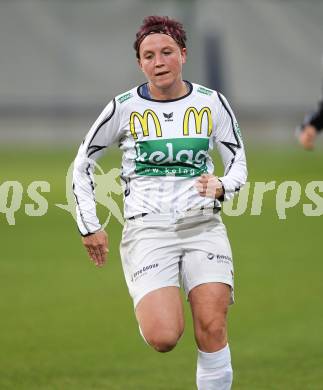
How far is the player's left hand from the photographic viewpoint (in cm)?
718

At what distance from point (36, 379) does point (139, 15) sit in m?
24.7

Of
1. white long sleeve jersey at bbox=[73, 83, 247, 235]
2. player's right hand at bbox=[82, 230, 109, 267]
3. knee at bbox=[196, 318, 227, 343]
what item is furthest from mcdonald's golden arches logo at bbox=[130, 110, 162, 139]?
knee at bbox=[196, 318, 227, 343]

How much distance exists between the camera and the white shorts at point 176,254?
Answer: 7410 mm

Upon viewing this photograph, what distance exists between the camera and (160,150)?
24.6 feet

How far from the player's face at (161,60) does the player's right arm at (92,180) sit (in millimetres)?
329

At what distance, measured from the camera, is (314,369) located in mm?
9023

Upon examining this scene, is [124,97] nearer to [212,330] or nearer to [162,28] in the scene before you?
[162,28]

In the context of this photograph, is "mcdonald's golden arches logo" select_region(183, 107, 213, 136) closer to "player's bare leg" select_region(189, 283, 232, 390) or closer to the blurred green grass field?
"player's bare leg" select_region(189, 283, 232, 390)

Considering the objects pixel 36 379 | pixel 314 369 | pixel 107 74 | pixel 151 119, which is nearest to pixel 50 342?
pixel 36 379

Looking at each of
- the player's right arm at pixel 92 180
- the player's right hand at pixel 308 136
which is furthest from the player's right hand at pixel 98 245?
the player's right hand at pixel 308 136

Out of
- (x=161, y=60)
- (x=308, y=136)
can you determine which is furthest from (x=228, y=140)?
(x=308, y=136)

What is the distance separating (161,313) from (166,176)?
0.90 metres

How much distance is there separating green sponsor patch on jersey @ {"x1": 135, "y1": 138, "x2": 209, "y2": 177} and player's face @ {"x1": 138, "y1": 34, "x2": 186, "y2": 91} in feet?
1.22

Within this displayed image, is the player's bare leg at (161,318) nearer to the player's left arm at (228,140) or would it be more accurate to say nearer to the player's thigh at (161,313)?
the player's thigh at (161,313)
